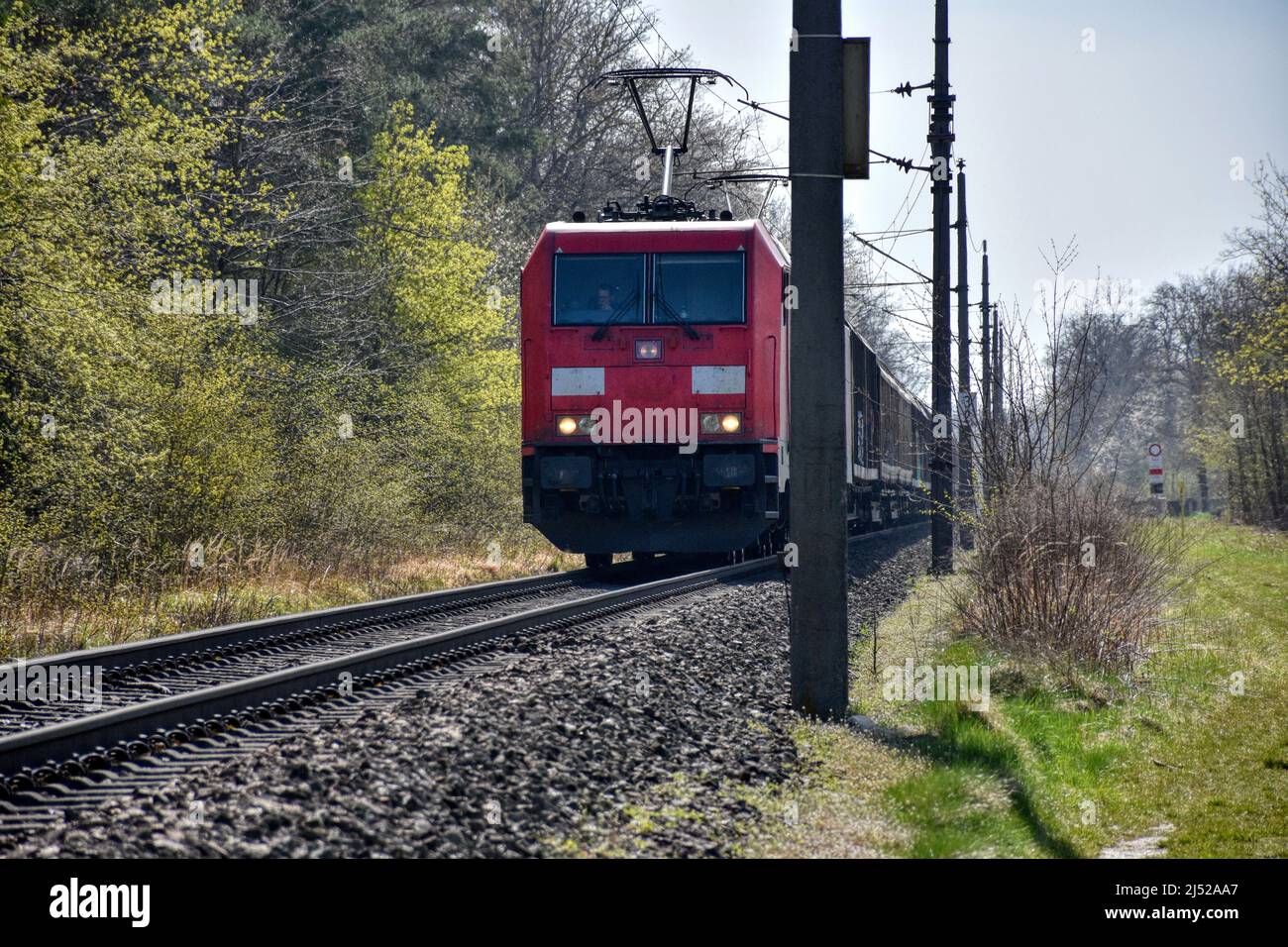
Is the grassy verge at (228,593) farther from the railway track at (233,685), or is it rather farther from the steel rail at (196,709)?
the steel rail at (196,709)

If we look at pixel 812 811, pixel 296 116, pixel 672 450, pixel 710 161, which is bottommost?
pixel 812 811

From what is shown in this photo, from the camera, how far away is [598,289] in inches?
574

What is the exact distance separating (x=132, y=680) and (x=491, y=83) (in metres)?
27.6

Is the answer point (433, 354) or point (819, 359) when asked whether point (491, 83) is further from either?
point (819, 359)

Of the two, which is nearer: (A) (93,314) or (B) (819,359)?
(B) (819,359)

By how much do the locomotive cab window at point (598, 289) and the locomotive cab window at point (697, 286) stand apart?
9.1 inches

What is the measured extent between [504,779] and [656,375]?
31.5ft

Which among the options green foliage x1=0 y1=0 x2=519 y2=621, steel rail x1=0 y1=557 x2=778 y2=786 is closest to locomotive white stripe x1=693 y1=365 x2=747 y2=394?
green foliage x1=0 y1=0 x2=519 y2=621

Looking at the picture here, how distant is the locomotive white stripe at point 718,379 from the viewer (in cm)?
1423

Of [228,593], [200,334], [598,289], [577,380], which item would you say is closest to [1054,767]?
[228,593]

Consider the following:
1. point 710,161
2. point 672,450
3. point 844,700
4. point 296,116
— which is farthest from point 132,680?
point 710,161

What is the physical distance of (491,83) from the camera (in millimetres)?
32875

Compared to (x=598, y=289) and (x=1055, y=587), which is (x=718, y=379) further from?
(x=1055, y=587)
